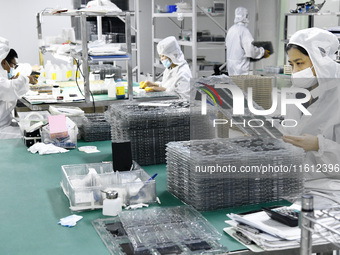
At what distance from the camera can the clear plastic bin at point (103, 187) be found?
6.45 feet

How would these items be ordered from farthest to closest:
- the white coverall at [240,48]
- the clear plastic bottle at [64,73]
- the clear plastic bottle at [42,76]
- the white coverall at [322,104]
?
1. the white coverall at [240,48]
2. the clear plastic bottle at [64,73]
3. the clear plastic bottle at [42,76]
4. the white coverall at [322,104]

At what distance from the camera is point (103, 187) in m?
1.98

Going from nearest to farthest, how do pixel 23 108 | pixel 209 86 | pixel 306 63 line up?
pixel 209 86
pixel 306 63
pixel 23 108

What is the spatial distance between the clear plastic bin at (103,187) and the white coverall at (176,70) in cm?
297

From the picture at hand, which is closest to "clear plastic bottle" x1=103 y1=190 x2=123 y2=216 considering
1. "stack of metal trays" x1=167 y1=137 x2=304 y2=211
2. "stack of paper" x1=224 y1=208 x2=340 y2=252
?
"stack of metal trays" x1=167 y1=137 x2=304 y2=211

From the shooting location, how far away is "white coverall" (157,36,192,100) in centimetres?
516

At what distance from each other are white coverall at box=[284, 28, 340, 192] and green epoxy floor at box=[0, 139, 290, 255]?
0.54 meters

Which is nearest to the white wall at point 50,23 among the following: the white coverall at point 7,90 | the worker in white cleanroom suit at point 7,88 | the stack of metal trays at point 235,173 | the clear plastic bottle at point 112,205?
the worker in white cleanroom suit at point 7,88

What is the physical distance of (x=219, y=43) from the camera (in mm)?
7473

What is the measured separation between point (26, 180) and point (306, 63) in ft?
5.28

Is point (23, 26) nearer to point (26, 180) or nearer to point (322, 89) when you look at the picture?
point (26, 180)

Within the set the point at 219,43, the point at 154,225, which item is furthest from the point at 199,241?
the point at 219,43

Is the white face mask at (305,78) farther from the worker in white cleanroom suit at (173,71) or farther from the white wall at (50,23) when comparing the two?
the white wall at (50,23)

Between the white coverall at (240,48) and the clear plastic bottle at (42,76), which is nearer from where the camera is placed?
the clear plastic bottle at (42,76)
